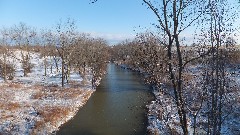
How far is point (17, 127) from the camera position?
27.2 metres

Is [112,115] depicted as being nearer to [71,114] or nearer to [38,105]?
[71,114]

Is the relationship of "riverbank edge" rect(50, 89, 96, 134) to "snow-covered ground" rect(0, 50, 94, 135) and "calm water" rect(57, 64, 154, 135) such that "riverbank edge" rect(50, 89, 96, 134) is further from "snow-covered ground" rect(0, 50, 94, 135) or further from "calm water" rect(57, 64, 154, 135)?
"calm water" rect(57, 64, 154, 135)

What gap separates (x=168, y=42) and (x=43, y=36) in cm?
6358

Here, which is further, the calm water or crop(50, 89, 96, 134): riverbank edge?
crop(50, 89, 96, 134): riverbank edge

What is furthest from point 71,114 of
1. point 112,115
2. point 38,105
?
point 38,105

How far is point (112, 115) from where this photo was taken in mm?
33500

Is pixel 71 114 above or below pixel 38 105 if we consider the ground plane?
below

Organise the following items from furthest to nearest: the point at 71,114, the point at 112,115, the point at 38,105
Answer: the point at 38,105, the point at 71,114, the point at 112,115

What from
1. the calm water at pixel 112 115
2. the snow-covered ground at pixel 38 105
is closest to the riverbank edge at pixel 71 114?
the snow-covered ground at pixel 38 105

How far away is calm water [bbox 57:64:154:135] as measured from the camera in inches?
1094

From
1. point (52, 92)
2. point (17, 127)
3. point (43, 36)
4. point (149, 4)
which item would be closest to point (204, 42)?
point (149, 4)

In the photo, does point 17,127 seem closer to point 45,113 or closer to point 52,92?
point 45,113

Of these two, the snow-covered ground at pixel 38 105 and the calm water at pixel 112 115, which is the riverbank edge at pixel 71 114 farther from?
the calm water at pixel 112 115

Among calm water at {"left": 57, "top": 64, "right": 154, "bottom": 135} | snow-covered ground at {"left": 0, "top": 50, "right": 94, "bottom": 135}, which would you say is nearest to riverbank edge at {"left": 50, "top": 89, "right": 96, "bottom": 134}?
snow-covered ground at {"left": 0, "top": 50, "right": 94, "bottom": 135}
